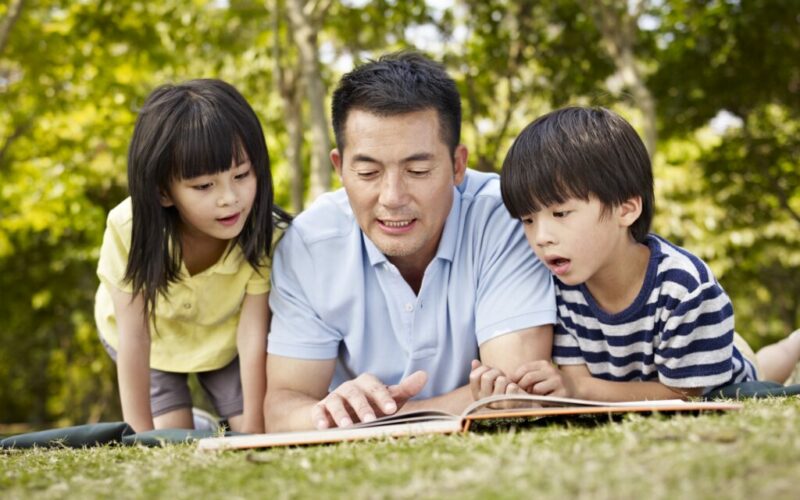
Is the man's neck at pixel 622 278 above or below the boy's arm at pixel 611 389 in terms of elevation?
above

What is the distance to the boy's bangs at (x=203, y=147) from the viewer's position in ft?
10.7

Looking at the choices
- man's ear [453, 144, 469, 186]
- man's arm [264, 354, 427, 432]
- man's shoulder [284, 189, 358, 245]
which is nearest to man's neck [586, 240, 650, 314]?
man's ear [453, 144, 469, 186]

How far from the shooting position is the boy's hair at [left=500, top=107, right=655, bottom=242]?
3.01 metres

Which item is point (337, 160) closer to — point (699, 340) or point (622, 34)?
point (699, 340)

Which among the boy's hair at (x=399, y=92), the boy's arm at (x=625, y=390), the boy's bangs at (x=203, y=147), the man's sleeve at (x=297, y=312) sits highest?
the boy's hair at (x=399, y=92)

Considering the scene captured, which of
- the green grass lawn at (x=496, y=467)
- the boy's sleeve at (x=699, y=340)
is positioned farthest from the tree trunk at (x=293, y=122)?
the green grass lawn at (x=496, y=467)

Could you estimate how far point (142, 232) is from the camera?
3.42m

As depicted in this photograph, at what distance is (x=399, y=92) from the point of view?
10.6 ft

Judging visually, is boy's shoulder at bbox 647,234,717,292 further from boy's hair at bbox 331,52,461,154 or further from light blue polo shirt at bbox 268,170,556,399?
boy's hair at bbox 331,52,461,154

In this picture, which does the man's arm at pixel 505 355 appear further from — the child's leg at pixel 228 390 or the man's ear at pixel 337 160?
the child's leg at pixel 228 390

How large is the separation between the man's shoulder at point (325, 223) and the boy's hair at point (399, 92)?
0.92 ft

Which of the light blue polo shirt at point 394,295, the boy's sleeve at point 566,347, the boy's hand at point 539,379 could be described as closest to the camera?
the boy's hand at point 539,379

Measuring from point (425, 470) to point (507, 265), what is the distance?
1.63 m

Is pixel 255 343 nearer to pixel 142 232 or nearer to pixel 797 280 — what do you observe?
pixel 142 232
